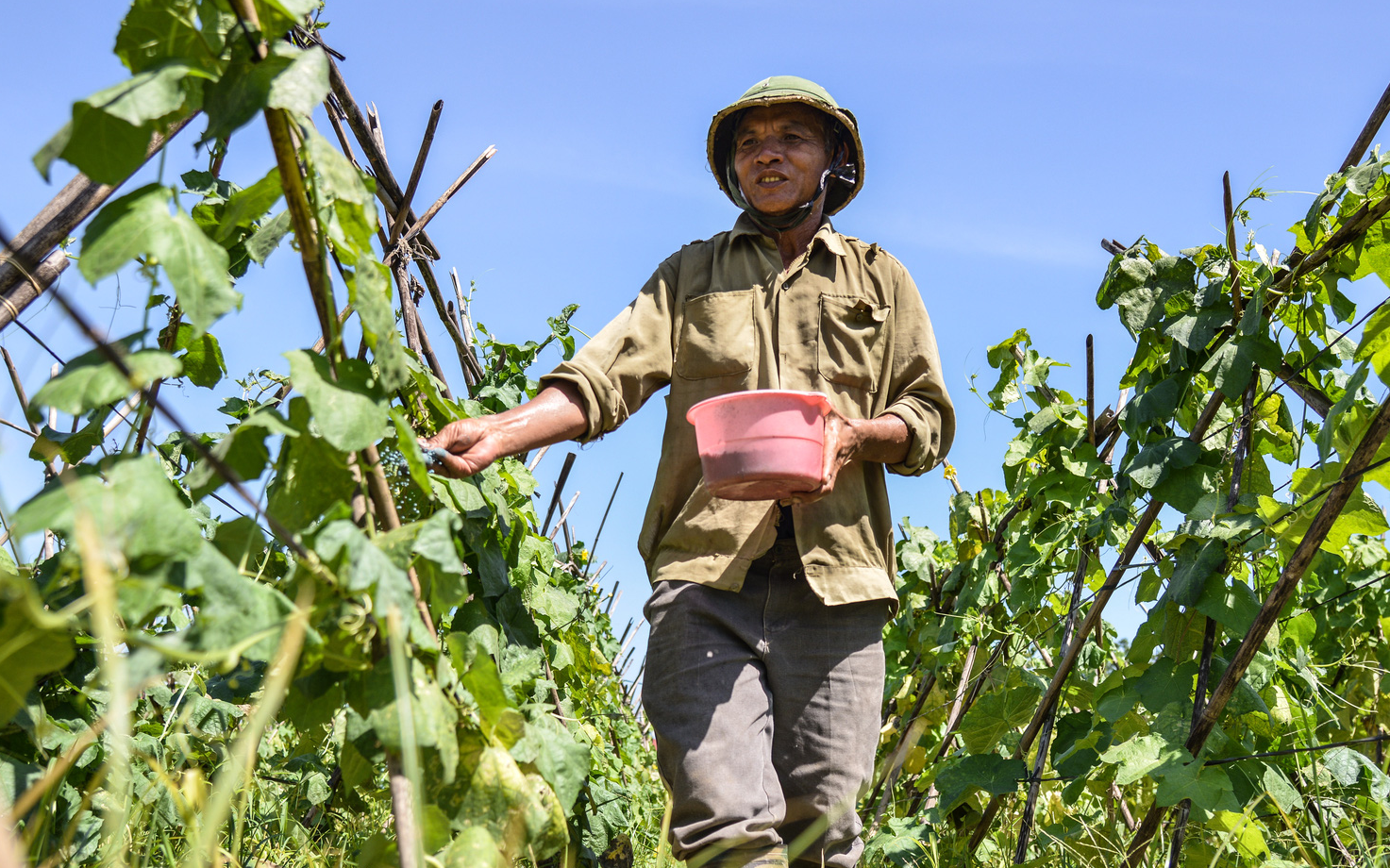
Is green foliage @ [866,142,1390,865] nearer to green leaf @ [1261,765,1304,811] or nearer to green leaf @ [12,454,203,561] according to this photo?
green leaf @ [1261,765,1304,811]

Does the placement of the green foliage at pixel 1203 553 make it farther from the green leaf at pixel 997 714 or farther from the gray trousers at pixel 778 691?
the gray trousers at pixel 778 691

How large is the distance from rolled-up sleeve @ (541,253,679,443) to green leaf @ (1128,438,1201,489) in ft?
2.88

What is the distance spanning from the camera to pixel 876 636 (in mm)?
2082

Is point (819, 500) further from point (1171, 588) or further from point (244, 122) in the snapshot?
point (244, 122)

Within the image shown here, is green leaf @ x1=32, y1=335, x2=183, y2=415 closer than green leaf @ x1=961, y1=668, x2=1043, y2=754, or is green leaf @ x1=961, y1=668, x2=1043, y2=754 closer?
green leaf @ x1=32, y1=335, x2=183, y2=415

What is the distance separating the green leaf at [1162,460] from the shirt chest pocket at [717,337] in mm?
722

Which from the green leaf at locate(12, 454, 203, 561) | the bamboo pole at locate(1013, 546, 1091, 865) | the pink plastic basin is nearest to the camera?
the green leaf at locate(12, 454, 203, 561)

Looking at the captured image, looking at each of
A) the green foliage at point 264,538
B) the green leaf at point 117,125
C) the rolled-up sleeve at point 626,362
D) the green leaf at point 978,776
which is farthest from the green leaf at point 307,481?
the green leaf at point 978,776

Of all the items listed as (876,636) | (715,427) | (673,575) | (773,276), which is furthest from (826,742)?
(773,276)

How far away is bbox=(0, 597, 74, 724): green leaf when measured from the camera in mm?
855

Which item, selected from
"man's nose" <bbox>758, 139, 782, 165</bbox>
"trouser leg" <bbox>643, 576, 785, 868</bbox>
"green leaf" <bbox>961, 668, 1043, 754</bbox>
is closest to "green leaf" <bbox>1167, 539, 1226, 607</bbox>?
"green leaf" <bbox>961, 668, 1043, 754</bbox>

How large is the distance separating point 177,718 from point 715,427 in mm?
1092

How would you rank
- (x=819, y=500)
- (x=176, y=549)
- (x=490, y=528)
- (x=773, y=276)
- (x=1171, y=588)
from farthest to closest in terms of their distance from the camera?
(x=773, y=276) < (x=819, y=500) < (x=1171, y=588) < (x=490, y=528) < (x=176, y=549)

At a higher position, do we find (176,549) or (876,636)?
(876,636)
